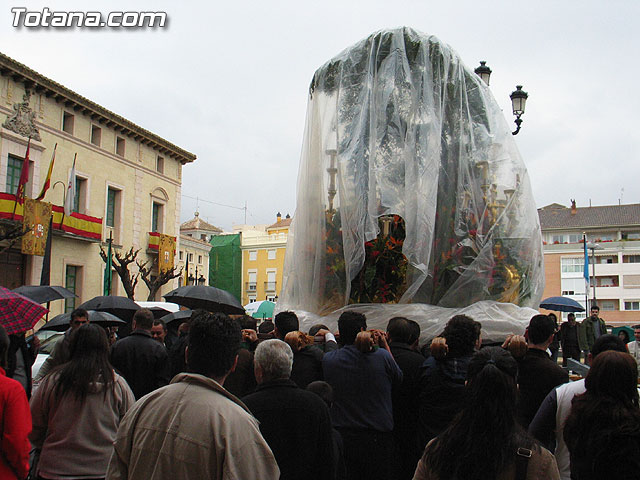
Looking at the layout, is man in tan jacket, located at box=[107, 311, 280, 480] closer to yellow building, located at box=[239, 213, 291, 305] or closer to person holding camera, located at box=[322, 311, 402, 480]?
person holding camera, located at box=[322, 311, 402, 480]

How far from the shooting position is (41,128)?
2714 cm

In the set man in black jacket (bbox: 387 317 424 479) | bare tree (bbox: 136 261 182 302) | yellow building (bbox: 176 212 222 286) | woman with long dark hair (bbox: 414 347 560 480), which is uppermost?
yellow building (bbox: 176 212 222 286)

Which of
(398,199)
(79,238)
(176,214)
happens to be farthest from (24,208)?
(398,199)

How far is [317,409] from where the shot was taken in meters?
3.01

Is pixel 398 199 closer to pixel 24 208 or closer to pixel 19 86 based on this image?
pixel 24 208

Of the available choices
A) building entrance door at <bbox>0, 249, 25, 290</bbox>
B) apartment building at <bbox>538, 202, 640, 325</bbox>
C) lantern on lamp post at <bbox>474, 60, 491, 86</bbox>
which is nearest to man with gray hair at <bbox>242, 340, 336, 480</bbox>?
lantern on lamp post at <bbox>474, 60, 491, 86</bbox>

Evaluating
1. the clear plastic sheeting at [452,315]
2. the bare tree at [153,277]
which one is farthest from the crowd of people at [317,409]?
the bare tree at [153,277]

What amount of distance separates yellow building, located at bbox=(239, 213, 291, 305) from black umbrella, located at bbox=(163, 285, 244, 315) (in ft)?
174

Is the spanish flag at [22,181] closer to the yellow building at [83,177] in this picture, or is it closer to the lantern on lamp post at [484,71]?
the yellow building at [83,177]

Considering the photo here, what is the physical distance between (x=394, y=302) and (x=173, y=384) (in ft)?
17.0

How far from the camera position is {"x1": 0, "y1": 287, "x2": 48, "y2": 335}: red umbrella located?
5189 mm

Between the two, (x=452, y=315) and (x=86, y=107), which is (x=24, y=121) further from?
(x=452, y=315)

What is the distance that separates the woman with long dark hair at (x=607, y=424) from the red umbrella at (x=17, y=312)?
4442mm

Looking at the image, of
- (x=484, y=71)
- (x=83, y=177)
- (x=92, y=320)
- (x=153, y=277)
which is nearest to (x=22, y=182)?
(x=83, y=177)
